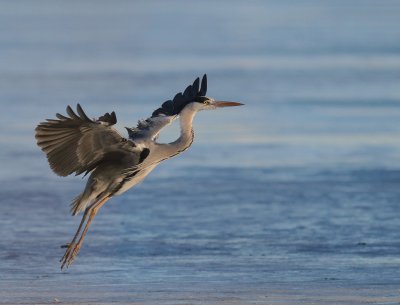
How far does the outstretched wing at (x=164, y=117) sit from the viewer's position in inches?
419

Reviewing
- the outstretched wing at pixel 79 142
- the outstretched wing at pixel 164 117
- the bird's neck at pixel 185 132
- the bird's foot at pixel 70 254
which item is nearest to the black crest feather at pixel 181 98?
the outstretched wing at pixel 164 117

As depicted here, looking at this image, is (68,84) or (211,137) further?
(68,84)

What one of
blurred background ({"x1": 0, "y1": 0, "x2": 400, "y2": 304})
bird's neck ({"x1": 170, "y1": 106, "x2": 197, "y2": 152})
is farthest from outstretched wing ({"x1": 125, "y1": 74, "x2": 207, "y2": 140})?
blurred background ({"x1": 0, "y1": 0, "x2": 400, "y2": 304})

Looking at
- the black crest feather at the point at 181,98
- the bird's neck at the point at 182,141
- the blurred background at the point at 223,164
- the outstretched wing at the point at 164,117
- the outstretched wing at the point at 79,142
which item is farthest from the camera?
the black crest feather at the point at 181,98

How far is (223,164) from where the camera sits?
15.8 meters

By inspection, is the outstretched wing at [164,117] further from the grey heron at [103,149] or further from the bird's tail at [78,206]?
the bird's tail at [78,206]

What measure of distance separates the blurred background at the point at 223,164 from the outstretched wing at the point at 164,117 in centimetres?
105

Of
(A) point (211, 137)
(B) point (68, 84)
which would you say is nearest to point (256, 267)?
(A) point (211, 137)

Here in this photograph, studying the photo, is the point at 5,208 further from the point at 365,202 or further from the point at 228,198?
the point at 365,202

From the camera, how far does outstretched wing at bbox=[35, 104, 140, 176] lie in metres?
9.58

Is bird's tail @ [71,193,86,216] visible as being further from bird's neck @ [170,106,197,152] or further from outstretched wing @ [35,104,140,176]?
bird's neck @ [170,106,197,152]

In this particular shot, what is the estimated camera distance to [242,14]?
39031 millimetres

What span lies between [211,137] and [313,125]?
162 centimetres

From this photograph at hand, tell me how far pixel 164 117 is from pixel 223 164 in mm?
4899
